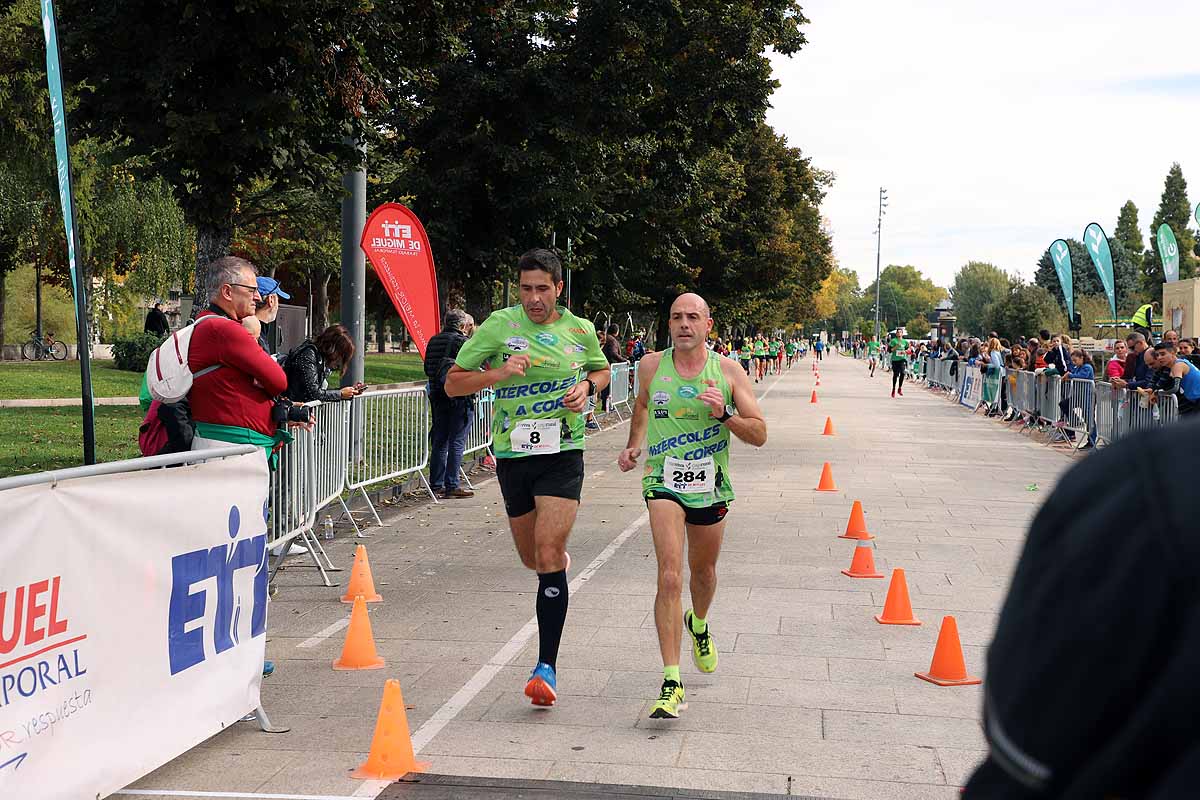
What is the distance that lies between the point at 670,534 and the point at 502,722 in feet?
3.68

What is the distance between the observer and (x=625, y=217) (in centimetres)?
2908

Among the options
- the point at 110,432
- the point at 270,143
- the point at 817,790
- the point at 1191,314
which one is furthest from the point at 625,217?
the point at 1191,314

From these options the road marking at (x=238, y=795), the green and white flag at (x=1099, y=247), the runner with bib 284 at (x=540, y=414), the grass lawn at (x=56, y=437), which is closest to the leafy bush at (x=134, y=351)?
the grass lawn at (x=56, y=437)

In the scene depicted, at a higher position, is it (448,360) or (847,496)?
(448,360)

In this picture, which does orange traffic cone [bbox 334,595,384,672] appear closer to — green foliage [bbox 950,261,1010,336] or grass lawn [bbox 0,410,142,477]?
grass lawn [bbox 0,410,142,477]

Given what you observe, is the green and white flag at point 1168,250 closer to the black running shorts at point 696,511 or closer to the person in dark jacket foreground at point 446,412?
the person in dark jacket foreground at point 446,412

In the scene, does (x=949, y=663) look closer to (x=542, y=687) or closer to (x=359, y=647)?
(x=542, y=687)

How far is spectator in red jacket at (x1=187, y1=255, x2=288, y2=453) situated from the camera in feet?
21.1

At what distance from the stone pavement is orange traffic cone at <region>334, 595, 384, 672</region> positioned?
113 mm

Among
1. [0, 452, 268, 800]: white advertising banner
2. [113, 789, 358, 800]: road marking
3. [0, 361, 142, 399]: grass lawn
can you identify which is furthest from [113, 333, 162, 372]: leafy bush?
[113, 789, 358, 800]: road marking

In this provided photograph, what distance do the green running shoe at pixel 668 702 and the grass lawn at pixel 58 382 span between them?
23124 millimetres

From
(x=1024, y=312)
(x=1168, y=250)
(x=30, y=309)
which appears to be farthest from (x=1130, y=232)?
(x=30, y=309)

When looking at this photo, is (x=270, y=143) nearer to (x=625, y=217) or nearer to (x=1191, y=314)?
(x=625, y=217)

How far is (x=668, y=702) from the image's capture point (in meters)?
5.75
